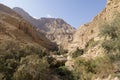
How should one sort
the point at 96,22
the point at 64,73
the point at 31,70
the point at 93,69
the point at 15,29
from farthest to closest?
the point at 96,22 < the point at 15,29 < the point at 64,73 < the point at 93,69 < the point at 31,70

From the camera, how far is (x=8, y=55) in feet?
64.1

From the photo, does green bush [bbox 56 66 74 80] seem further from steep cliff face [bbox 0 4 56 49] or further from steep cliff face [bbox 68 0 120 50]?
steep cliff face [bbox 68 0 120 50]

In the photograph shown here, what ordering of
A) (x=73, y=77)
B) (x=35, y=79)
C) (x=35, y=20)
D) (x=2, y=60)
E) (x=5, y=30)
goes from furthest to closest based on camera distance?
1. (x=35, y=20)
2. (x=5, y=30)
3. (x=73, y=77)
4. (x=2, y=60)
5. (x=35, y=79)

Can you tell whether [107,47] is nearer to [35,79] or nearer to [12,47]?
[35,79]

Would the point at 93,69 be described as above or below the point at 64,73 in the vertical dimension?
above

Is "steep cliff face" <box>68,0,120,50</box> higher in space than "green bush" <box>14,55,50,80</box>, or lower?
higher

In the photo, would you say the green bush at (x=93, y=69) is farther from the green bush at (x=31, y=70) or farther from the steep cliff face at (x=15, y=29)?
the steep cliff face at (x=15, y=29)

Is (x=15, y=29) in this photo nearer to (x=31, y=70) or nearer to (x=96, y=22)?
(x=96, y=22)

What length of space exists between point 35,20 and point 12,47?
10141 cm

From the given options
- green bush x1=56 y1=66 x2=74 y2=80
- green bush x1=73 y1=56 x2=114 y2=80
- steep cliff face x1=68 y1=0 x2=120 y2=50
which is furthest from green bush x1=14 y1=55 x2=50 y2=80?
steep cliff face x1=68 y1=0 x2=120 y2=50

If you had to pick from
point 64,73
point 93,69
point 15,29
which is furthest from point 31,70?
point 15,29

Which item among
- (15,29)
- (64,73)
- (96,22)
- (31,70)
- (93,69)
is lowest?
(64,73)

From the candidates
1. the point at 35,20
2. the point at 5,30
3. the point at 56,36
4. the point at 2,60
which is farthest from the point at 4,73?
the point at 35,20

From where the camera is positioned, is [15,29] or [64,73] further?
[15,29]
